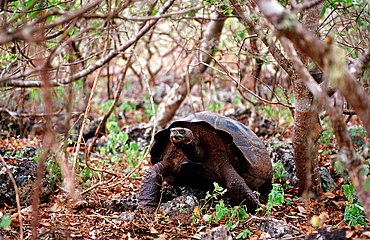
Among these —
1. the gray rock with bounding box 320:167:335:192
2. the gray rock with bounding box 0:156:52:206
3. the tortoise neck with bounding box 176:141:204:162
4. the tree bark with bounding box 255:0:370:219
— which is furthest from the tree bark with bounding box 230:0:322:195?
the gray rock with bounding box 0:156:52:206

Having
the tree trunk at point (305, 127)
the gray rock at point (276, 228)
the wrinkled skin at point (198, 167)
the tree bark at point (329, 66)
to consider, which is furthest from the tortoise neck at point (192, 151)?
the tree bark at point (329, 66)

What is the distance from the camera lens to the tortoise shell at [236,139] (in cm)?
383

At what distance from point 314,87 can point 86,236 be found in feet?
6.46

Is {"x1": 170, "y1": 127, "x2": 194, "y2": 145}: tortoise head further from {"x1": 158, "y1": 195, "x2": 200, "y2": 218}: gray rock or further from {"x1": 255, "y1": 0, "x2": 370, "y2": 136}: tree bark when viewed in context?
{"x1": 255, "y1": 0, "x2": 370, "y2": 136}: tree bark

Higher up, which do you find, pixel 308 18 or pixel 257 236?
pixel 308 18

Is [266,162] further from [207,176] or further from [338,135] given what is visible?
[338,135]

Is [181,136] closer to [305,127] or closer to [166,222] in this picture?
[166,222]

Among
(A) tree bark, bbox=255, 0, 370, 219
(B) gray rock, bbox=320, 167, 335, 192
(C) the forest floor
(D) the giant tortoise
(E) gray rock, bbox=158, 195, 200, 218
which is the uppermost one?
(A) tree bark, bbox=255, 0, 370, 219

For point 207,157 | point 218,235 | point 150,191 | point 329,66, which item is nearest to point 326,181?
point 207,157

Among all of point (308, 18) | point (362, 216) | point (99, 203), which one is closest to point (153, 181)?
point (99, 203)

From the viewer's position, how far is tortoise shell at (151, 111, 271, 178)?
151 inches

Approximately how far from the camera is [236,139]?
393cm

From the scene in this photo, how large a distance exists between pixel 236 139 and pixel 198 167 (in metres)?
0.48

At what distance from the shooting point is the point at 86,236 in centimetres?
277
